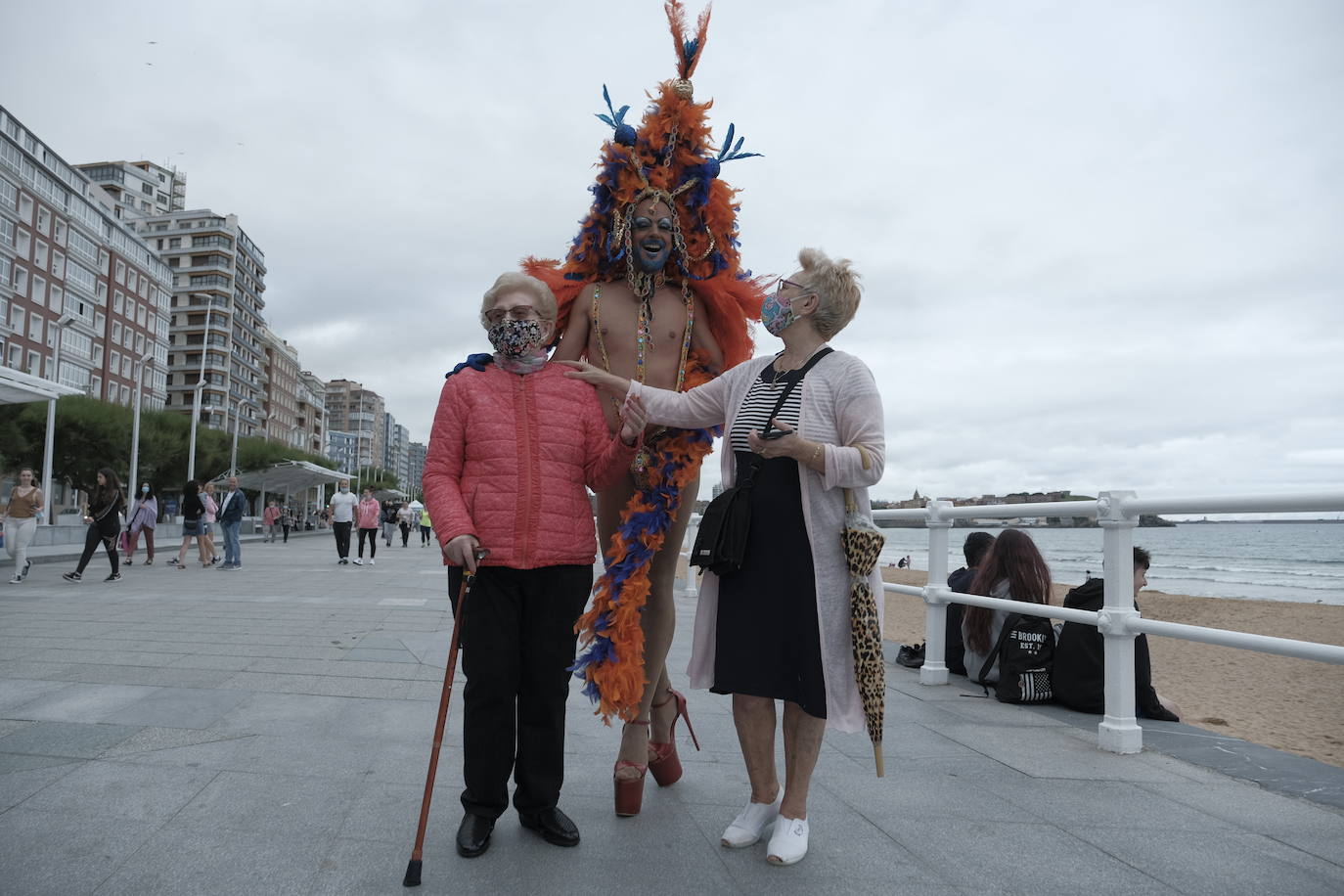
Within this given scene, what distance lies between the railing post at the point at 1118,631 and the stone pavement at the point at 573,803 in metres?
0.11

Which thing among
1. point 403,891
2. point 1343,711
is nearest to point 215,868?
point 403,891

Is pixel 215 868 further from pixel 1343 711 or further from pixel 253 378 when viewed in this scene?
pixel 253 378

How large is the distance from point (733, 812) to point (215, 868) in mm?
1512

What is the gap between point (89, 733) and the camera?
11.1ft

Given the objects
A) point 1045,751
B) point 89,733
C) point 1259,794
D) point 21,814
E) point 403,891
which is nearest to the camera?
point 403,891

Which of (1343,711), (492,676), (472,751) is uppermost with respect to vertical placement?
(492,676)

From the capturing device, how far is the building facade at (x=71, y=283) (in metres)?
52.1

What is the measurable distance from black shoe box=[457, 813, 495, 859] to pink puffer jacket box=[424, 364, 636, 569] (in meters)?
0.73

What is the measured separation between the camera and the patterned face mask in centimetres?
278

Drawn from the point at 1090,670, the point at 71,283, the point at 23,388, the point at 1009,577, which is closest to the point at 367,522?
the point at 23,388

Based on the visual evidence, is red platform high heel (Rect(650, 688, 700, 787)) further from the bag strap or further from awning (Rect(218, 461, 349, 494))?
awning (Rect(218, 461, 349, 494))

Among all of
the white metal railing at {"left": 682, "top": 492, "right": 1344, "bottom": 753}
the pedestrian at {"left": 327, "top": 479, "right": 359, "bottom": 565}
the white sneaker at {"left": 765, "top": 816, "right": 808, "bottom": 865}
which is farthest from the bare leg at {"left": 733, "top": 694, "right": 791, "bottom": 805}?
the pedestrian at {"left": 327, "top": 479, "right": 359, "bottom": 565}

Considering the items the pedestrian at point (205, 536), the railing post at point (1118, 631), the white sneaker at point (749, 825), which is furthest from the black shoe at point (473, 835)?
the pedestrian at point (205, 536)

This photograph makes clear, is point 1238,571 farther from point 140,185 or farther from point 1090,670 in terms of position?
point 140,185
